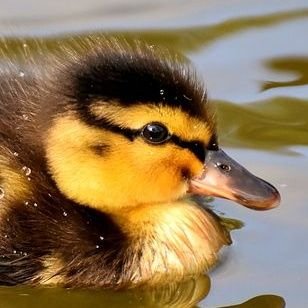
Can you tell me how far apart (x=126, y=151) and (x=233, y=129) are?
2.82 feet

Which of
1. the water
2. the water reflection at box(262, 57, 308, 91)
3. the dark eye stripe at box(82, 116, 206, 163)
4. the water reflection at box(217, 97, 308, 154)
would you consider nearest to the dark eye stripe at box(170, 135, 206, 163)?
the dark eye stripe at box(82, 116, 206, 163)

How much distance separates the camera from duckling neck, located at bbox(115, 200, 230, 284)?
174 inches

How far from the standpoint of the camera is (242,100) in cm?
529

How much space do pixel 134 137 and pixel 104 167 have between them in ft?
0.36

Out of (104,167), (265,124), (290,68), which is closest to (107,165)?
(104,167)

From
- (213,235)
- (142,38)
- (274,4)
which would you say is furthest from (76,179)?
(274,4)

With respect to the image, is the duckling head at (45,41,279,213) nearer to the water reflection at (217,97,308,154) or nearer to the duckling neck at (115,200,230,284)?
the duckling neck at (115,200,230,284)

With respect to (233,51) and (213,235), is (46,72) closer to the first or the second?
(213,235)

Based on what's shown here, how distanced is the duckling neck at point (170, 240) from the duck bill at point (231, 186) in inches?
4.3

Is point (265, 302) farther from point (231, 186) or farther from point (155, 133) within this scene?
point (155, 133)

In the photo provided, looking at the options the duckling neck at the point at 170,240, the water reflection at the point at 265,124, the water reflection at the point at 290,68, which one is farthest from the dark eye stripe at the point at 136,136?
the water reflection at the point at 290,68

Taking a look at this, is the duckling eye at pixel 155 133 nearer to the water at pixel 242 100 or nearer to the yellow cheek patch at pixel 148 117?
the yellow cheek patch at pixel 148 117

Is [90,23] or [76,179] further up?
[76,179]

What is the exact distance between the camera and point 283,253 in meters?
4.55
